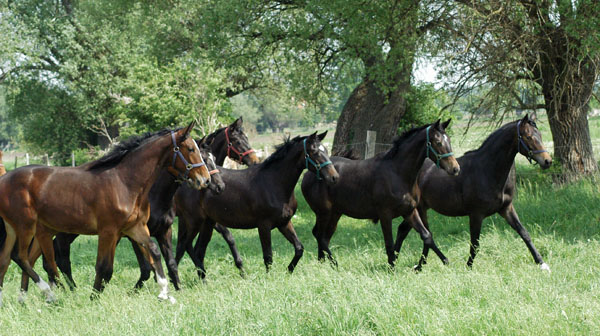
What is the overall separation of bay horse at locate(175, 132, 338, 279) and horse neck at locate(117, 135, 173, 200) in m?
1.08

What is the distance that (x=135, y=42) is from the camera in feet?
106

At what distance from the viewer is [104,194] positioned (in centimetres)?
664

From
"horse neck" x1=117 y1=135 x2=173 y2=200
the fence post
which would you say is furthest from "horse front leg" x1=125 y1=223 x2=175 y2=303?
the fence post

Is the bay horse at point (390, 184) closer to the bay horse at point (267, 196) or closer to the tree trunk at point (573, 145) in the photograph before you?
the bay horse at point (267, 196)

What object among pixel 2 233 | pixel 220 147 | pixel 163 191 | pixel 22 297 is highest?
pixel 220 147

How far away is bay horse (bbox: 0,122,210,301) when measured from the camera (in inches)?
261

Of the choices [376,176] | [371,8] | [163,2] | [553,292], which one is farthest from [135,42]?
[553,292]

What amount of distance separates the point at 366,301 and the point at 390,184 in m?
3.06

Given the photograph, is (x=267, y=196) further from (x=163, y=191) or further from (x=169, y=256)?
(x=169, y=256)

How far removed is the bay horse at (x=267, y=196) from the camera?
777cm

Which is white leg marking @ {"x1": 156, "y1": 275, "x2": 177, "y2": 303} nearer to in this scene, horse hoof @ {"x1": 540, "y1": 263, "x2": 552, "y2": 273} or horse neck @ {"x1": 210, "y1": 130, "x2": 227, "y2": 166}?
horse neck @ {"x1": 210, "y1": 130, "x2": 227, "y2": 166}

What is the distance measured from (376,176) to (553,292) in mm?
3271

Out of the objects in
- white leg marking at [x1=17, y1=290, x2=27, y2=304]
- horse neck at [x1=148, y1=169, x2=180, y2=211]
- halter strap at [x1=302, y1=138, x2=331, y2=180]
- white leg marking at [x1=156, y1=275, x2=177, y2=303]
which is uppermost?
halter strap at [x1=302, y1=138, x2=331, y2=180]

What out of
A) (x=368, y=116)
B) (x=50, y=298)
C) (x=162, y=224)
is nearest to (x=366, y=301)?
(x=162, y=224)
